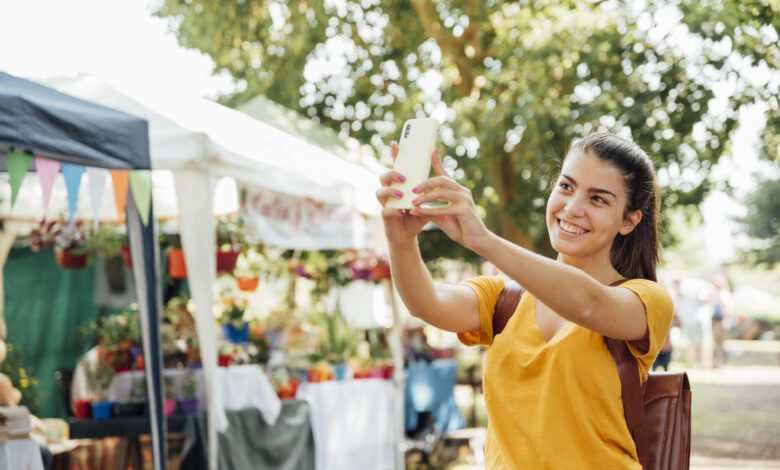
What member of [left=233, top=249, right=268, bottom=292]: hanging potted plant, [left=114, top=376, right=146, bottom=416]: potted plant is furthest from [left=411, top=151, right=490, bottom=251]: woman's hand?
[left=233, top=249, right=268, bottom=292]: hanging potted plant

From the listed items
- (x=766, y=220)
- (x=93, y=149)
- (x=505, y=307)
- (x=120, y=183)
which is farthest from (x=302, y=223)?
(x=766, y=220)

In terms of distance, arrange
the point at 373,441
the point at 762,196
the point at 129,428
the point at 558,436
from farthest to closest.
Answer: the point at 762,196, the point at 373,441, the point at 129,428, the point at 558,436

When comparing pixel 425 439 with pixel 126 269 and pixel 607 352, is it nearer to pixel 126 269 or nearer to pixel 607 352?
pixel 126 269

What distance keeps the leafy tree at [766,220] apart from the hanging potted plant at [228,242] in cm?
3196

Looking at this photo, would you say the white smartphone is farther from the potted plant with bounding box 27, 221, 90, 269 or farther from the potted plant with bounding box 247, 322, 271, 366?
the potted plant with bounding box 27, 221, 90, 269

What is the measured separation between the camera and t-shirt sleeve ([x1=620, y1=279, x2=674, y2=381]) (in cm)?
181

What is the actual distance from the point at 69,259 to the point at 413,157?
6.37 meters

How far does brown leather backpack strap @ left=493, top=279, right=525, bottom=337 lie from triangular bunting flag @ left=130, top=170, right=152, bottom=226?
297 centimetres

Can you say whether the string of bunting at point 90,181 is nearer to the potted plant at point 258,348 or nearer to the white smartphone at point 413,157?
the potted plant at point 258,348

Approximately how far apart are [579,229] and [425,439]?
7391 mm

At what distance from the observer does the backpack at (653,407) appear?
1.85 m

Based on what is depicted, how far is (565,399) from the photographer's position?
1.82 m

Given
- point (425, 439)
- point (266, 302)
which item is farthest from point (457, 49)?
point (425, 439)

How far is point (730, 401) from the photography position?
533 inches
